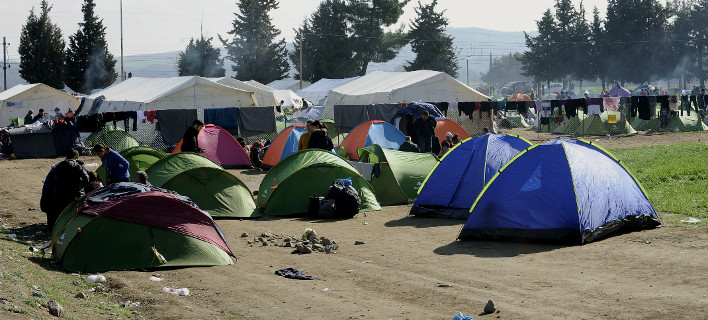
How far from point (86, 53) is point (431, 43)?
29959 millimetres

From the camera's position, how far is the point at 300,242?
12.2 meters

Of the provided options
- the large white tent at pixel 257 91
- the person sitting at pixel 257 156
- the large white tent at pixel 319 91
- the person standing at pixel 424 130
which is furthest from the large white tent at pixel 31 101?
the person standing at pixel 424 130

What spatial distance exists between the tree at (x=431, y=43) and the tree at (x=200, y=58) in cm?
2757

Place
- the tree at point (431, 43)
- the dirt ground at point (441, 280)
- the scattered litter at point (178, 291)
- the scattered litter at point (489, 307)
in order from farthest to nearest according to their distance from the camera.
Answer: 1. the tree at point (431, 43)
2. the scattered litter at point (178, 291)
3. the dirt ground at point (441, 280)
4. the scattered litter at point (489, 307)

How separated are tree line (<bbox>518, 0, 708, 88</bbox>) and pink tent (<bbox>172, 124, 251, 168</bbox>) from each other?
56906 millimetres

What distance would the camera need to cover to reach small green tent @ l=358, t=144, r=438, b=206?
664 inches

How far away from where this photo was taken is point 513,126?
1767 inches

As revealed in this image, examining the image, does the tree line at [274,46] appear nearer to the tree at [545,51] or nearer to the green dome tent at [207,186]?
the tree at [545,51]

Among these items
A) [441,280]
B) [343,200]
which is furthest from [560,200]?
[343,200]

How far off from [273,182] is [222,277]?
587cm

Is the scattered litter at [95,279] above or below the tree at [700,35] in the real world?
below

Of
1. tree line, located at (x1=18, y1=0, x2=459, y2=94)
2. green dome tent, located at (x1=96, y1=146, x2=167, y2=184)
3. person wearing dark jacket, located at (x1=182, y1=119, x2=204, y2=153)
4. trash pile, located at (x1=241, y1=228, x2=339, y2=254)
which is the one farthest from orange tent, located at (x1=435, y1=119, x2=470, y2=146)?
tree line, located at (x1=18, y1=0, x2=459, y2=94)

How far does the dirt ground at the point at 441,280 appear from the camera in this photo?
823 cm

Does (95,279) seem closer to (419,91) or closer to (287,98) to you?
(419,91)
